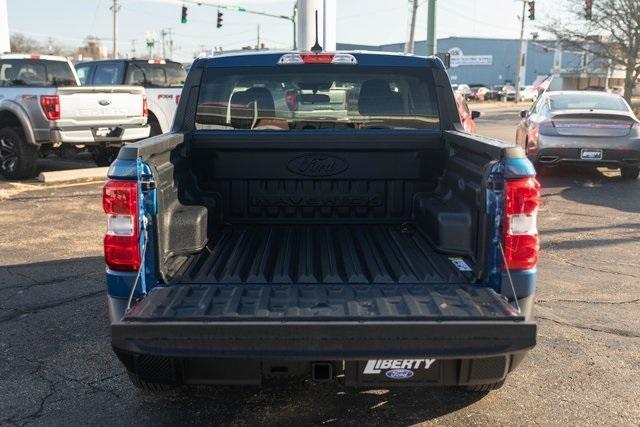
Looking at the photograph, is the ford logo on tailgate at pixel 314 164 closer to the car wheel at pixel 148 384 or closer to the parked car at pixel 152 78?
the car wheel at pixel 148 384

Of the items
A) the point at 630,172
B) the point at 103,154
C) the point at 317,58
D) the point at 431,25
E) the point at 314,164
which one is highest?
the point at 431,25

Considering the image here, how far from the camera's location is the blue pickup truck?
2.63 m

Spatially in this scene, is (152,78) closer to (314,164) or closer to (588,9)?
(314,164)

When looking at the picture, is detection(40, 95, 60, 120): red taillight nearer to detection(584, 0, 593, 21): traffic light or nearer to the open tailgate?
the open tailgate

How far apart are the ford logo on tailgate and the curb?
8101 mm

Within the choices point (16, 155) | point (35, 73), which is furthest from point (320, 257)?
point (35, 73)

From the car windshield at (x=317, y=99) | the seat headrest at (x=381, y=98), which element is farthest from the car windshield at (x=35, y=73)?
the seat headrest at (x=381, y=98)

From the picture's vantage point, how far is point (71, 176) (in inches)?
446

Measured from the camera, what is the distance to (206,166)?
170 inches

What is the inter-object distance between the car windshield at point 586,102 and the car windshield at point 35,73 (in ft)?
30.6

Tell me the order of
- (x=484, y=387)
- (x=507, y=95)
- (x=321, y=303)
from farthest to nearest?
1. (x=507, y=95)
2. (x=484, y=387)
3. (x=321, y=303)

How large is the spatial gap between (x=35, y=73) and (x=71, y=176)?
234 cm

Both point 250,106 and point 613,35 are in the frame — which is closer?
point 250,106

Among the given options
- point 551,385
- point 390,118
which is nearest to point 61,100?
point 390,118
